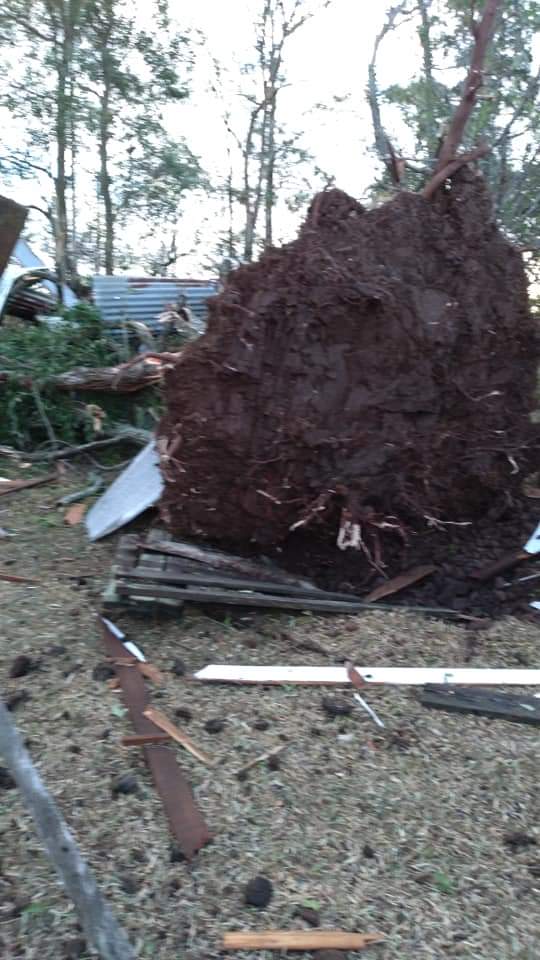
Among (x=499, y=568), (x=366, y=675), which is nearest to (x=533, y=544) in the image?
(x=499, y=568)

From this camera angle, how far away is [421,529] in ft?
14.4

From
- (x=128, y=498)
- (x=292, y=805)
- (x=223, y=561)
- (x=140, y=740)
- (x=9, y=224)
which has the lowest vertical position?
(x=292, y=805)

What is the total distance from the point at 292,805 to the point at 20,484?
3.77 metres

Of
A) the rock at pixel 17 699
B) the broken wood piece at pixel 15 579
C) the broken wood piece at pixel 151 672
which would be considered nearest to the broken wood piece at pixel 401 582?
the broken wood piece at pixel 151 672

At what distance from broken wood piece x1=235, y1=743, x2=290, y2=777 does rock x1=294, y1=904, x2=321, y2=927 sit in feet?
1.96

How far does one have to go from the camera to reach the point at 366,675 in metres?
3.53

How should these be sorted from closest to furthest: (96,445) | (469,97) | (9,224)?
(9,224) → (469,97) → (96,445)

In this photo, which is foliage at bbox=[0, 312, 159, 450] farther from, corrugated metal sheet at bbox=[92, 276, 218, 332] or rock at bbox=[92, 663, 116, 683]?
rock at bbox=[92, 663, 116, 683]

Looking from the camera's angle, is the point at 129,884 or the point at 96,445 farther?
the point at 96,445

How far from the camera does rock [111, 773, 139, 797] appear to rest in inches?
111

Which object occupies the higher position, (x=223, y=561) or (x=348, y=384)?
(x=348, y=384)

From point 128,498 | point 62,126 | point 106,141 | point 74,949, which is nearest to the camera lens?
point 74,949

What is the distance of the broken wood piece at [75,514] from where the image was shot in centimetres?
534

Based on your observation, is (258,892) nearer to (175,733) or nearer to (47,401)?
(175,733)
